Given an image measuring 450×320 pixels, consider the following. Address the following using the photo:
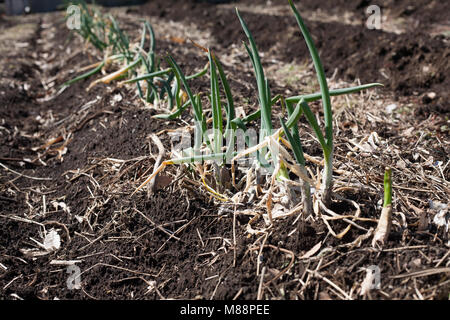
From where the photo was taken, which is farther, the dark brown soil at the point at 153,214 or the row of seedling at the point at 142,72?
the row of seedling at the point at 142,72

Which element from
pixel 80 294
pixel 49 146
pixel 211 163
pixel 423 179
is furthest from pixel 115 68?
pixel 423 179

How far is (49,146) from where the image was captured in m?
3.21

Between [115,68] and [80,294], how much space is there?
2750 millimetres

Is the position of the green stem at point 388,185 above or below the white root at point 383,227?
above

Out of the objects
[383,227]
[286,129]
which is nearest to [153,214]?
[286,129]

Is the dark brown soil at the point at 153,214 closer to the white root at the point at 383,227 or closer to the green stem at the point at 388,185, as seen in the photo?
the white root at the point at 383,227

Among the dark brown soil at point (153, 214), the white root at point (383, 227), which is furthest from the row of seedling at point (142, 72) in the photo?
the white root at point (383, 227)

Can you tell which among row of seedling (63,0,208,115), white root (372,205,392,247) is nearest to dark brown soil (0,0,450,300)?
white root (372,205,392,247)

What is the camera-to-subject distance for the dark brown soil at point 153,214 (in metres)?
1.62

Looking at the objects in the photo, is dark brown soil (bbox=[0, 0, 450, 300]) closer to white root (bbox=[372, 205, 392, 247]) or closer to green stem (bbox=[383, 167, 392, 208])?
white root (bbox=[372, 205, 392, 247])

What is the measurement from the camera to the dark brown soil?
1.62 metres

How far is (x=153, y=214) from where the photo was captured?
2.07 metres

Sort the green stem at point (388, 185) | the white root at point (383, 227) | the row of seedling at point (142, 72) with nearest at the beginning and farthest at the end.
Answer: the green stem at point (388, 185)
the white root at point (383, 227)
the row of seedling at point (142, 72)

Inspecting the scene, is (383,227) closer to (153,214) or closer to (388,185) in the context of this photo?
(388,185)
